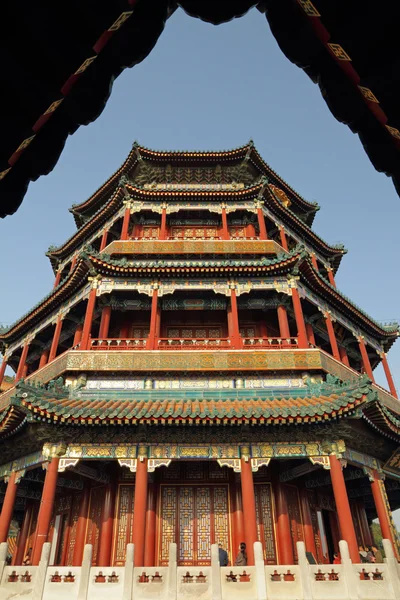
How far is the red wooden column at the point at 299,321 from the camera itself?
46.0ft

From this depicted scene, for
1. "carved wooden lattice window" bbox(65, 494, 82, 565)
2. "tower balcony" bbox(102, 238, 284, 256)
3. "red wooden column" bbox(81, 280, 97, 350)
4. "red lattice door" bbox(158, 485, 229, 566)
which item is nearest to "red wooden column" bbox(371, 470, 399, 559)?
"red lattice door" bbox(158, 485, 229, 566)

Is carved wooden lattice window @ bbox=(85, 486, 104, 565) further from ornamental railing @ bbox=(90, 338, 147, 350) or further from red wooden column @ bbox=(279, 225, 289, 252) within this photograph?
red wooden column @ bbox=(279, 225, 289, 252)

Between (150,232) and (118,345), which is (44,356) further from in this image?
(150,232)

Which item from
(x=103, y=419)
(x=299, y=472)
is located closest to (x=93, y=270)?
(x=103, y=419)

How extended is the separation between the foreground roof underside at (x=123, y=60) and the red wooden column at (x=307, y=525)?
40.6 feet

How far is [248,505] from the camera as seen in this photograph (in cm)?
1051

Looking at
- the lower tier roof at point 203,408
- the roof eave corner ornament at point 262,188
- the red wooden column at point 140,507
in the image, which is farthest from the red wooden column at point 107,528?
the roof eave corner ornament at point 262,188

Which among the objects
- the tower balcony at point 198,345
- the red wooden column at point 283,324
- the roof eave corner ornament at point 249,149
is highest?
the roof eave corner ornament at point 249,149

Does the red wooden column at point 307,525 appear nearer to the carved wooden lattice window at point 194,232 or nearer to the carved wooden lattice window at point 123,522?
the carved wooden lattice window at point 123,522

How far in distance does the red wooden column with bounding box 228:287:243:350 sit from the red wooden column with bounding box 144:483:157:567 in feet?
16.3

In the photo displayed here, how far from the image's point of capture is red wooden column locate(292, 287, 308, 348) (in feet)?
46.0

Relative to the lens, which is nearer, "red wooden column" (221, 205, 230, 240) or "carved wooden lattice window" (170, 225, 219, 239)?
"red wooden column" (221, 205, 230, 240)

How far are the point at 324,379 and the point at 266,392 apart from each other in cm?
211

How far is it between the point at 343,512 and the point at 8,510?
891 centimetres
